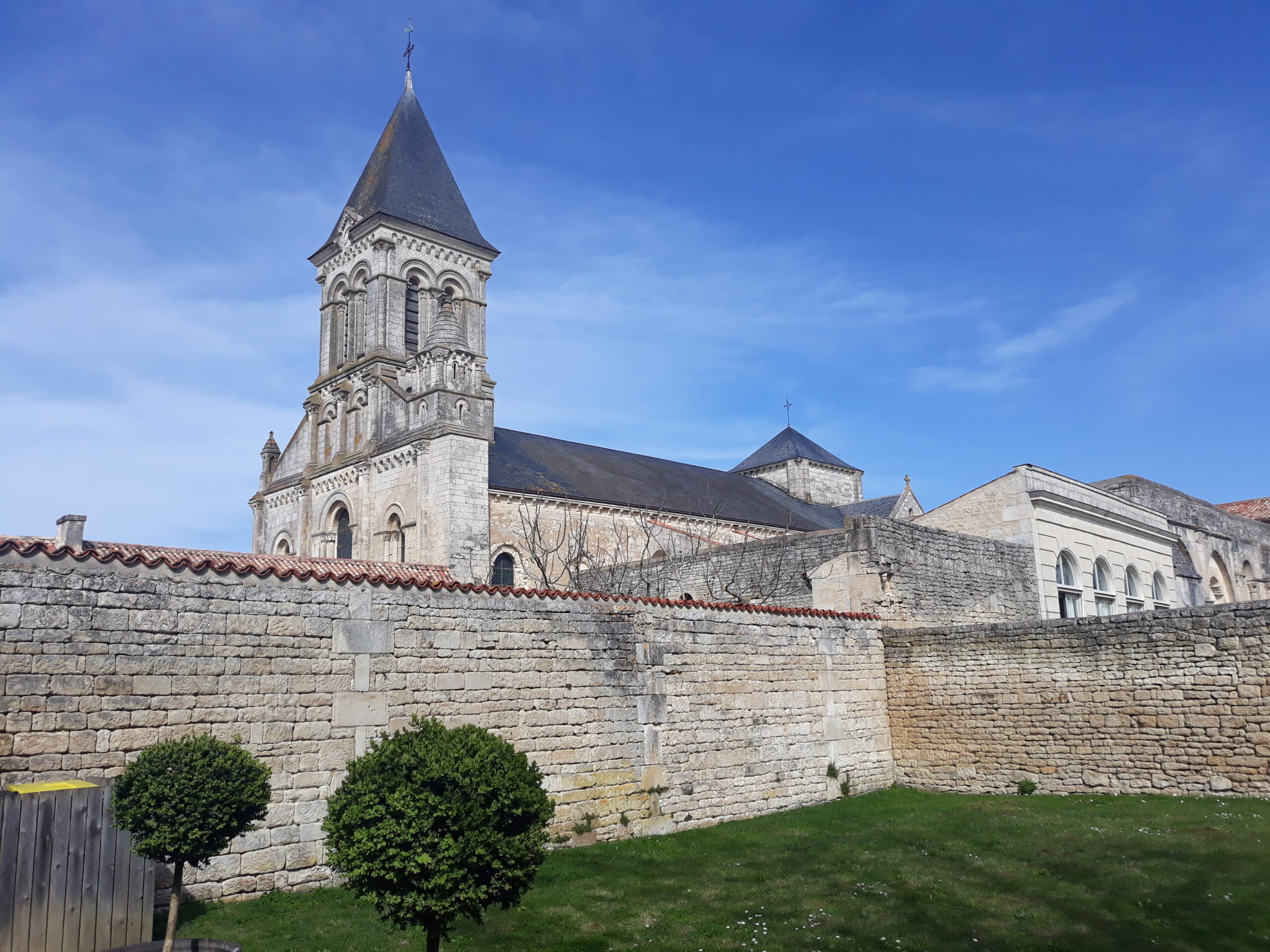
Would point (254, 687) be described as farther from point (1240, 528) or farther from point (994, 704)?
point (1240, 528)

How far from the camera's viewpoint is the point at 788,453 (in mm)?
49125

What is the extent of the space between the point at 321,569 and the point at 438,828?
25.0 feet

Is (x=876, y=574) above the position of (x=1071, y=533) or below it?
below

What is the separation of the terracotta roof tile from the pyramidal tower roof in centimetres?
2185

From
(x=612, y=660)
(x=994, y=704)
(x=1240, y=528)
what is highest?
(x=1240, y=528)

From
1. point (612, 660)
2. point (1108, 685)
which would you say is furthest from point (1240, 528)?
point (612, 660)

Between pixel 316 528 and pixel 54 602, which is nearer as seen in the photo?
pixel 54 602

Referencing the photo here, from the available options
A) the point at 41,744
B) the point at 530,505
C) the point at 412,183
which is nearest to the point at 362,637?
the point at 41,744

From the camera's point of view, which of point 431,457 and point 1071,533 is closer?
point 1071,533

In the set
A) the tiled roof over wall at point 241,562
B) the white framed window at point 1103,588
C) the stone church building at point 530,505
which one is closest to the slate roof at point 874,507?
the stone church building at point 530,505

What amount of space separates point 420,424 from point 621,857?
20.2m

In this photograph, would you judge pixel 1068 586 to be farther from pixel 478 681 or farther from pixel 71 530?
pixel 71 530

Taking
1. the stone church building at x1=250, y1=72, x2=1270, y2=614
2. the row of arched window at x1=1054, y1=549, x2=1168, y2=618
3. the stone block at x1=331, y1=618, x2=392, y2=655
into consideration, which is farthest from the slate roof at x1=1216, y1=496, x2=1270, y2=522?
the stone block at x1=331, y1=618, x2=392, y2=655

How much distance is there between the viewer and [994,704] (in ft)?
48.0
